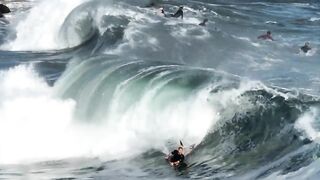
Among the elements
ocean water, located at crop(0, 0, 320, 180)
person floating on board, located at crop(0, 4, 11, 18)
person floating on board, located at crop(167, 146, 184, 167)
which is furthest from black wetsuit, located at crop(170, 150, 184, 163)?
person floating on board, located at crop(0, 4, 11, 18)

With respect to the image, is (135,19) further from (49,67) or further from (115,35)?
(49,67)

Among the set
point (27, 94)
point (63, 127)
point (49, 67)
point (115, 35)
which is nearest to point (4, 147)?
point (63, 127)

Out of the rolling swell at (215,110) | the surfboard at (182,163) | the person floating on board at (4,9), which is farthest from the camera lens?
the person floating on board at (4,9)

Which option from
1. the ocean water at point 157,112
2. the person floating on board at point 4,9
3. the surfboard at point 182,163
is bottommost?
the surfboard at point 182,163

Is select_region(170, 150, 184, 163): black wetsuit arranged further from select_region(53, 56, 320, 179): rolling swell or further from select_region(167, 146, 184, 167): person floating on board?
select_region(53, 56, 320, 179): rolling swell

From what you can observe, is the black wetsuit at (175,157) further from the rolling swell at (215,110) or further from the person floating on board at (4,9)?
the person floating on board at (4,9)

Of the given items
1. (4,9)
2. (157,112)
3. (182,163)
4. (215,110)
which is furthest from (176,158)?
(4,9)

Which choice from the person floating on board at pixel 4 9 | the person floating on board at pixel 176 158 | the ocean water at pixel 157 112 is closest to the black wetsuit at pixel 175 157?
the person floating on board at pixel 176 158

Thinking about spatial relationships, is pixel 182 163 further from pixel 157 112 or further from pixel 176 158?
pixel 157 112
